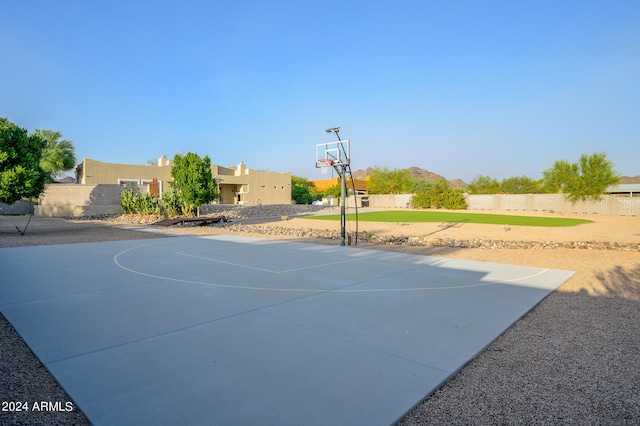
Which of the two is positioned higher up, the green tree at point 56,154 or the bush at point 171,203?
the green tree at point 56,154

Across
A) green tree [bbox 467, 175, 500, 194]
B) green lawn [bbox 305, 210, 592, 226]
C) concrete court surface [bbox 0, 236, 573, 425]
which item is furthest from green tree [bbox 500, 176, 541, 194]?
concrete court surface [bbox 0, 236, 573, 425]

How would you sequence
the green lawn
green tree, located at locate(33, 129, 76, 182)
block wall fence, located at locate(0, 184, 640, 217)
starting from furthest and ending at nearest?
1. green tree, located at locate(33, 129, 76, 182)
2. block wall fence, located at locate(0, 184, 640, 217)
3. the green lawn

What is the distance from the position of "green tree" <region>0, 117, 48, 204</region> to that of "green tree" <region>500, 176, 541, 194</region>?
67583 millimetres

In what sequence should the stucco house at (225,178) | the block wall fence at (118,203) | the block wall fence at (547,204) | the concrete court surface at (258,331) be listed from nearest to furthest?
the concrete court surface at (258,331)
the block wall fence at (118,203)
the block wall fence at (547,204)
the stucco house at (225,178)

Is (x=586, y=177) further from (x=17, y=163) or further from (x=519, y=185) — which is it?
(x=17, y=163)

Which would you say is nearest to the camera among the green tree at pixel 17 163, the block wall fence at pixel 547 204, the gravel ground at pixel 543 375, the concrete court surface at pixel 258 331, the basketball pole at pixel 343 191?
the gravel ground at pixel 543 375

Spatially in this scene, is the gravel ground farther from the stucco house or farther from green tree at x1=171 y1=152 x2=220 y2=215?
the stucco house

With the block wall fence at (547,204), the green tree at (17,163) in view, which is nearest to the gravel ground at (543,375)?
the green tree at (17,163)

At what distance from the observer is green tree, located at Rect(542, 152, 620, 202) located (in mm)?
43719

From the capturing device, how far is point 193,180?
28281 mm

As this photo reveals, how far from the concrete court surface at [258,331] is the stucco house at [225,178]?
38.5m

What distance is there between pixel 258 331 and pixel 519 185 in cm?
7406

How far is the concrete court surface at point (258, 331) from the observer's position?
3270 mm

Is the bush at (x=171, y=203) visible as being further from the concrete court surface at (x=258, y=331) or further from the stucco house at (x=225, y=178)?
the concrete court surface at (x=258, y=331)
